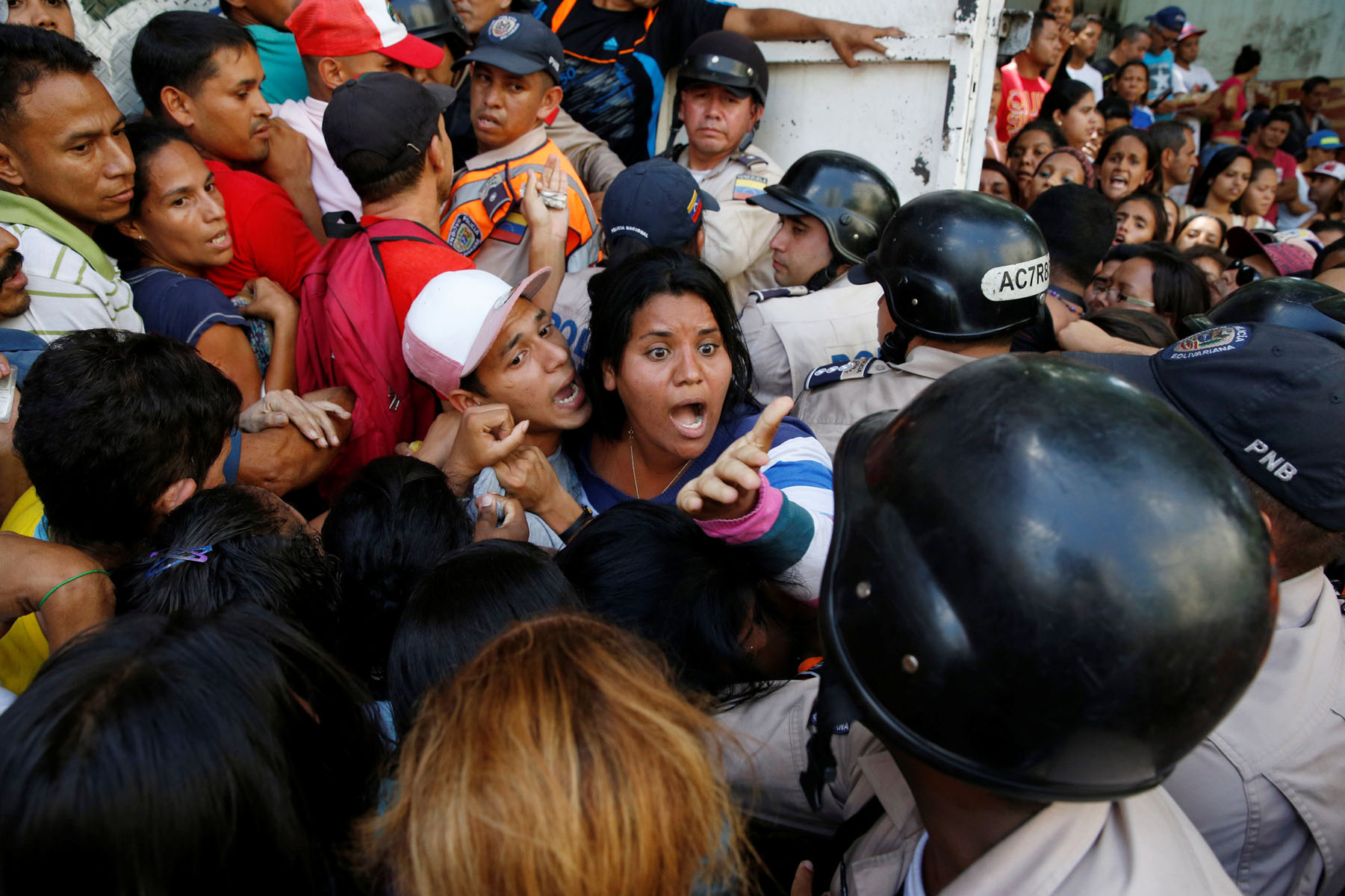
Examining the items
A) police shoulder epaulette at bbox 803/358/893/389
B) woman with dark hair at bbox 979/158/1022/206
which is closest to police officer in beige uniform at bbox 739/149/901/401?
police shoulder epaulette at bbox 803/358/893/389

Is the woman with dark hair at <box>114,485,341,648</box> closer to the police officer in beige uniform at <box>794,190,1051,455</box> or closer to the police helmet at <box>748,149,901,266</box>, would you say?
the police officer in beige uniform at <box>794,190,1051,455</box>

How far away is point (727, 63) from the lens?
4.04 metres

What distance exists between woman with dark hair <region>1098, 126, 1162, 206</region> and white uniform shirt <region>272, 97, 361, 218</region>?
18.9 feet

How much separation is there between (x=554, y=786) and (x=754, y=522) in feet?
2.57

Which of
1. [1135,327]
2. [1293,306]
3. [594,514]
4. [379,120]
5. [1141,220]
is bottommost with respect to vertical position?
[594,514]

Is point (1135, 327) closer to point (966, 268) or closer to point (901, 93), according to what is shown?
point (966, 268)

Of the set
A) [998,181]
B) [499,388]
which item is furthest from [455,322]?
[998,181]

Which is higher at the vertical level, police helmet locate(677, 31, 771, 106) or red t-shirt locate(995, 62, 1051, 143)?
police helmet locate(677, 31, 771, 106)

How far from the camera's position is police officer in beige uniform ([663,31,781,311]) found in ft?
12.6

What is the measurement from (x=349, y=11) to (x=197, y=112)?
2.34 ft

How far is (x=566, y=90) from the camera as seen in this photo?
437 cm

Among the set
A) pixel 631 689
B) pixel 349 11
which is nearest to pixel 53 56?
pixel 349 11

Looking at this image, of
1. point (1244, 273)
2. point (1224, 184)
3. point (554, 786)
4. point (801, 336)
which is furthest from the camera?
point (1224, 184)

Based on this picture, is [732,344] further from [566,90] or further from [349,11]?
[566,90]
